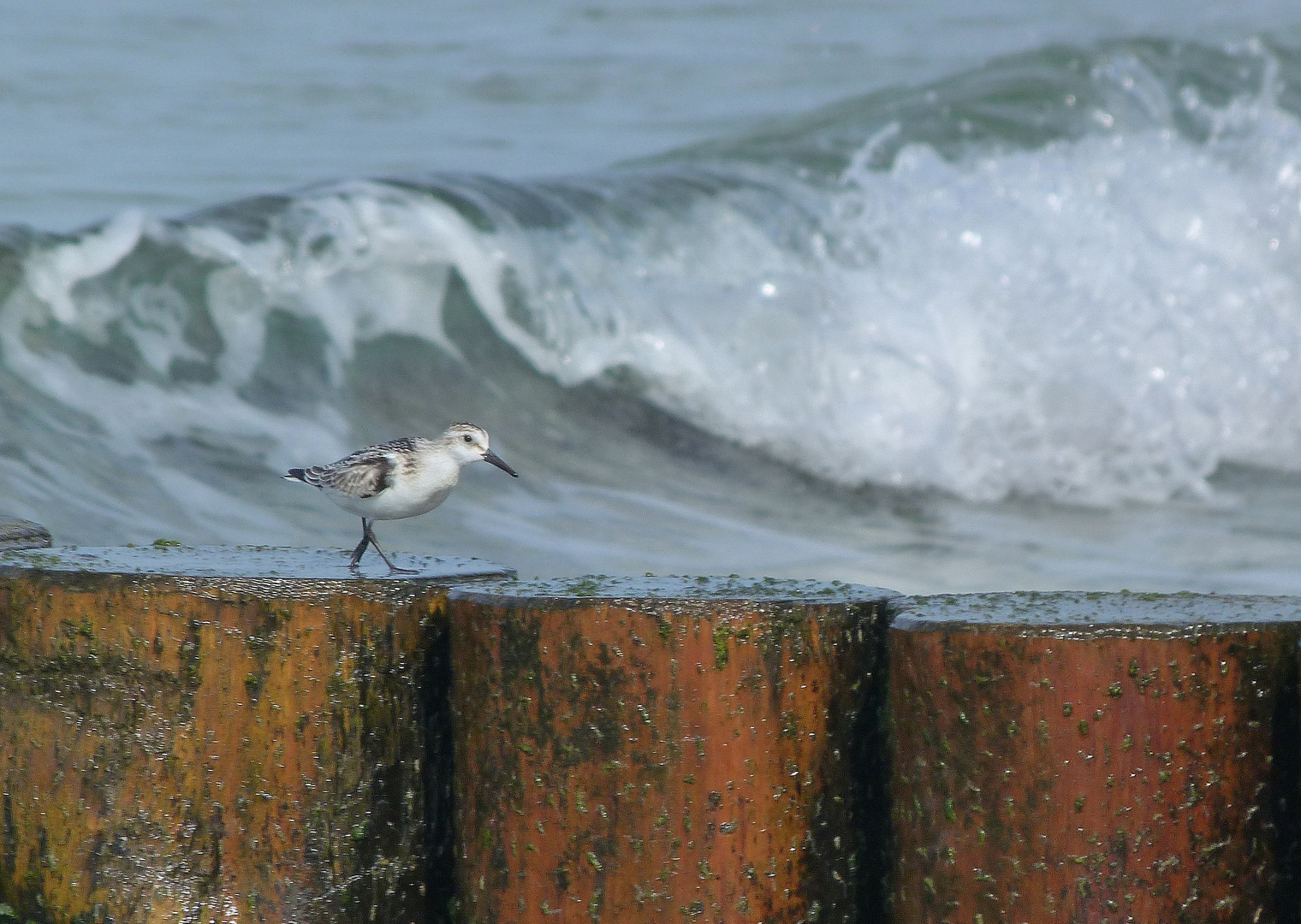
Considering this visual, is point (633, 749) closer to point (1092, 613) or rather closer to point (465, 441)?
point (1092, 613)

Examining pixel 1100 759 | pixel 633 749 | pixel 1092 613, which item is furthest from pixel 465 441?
pixel 1100 759

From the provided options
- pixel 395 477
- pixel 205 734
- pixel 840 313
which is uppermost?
pixel 840 313

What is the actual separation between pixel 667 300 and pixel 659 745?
626cm

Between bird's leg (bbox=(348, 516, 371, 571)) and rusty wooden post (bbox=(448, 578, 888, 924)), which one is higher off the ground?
bird's leg (bbox=(348, 516, 371, 571))

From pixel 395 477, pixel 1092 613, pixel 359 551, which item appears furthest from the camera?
pixel 395 477

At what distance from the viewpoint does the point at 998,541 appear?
22.3 feet

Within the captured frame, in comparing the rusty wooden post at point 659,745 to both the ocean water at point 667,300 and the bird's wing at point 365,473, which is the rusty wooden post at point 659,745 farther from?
the ocean water at point 667,300

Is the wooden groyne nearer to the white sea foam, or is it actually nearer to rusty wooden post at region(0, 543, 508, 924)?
rusty wooden post at region(0, 543, 508, 924)

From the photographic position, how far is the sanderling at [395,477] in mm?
2965

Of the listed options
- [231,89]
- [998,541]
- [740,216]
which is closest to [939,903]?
[998,541]

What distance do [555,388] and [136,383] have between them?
6.89 feet

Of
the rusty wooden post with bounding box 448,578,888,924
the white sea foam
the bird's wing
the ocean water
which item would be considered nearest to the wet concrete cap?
the rusty wooden post with bounding box 448,578,888,924

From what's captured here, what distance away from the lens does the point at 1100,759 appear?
2.23 metres

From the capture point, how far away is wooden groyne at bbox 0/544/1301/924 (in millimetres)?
2256
